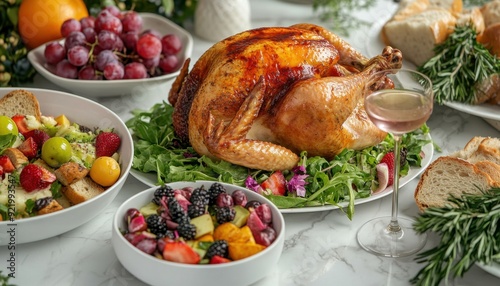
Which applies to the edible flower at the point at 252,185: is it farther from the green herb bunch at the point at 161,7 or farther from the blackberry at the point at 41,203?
the green herb bunch at the point at 161,7

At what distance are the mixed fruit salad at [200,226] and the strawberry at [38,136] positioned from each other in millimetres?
484

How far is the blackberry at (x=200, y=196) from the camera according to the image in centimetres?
187

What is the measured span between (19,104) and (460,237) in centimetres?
148

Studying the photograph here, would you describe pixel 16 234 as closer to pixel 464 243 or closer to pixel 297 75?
pixel 297 75

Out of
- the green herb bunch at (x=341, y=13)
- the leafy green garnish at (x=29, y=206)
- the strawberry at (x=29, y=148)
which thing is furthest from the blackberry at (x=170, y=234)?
the green herb bunch at (x=341, y=13)

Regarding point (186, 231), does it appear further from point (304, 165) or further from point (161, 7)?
point (161, 7)

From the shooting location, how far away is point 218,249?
171cm

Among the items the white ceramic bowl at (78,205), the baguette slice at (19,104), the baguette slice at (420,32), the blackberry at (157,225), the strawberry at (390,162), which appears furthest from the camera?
the baguette slice at (420,32)

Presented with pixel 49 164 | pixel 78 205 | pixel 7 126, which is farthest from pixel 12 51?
pixel 78 205

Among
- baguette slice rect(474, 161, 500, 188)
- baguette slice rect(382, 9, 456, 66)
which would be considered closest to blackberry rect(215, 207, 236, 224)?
baguette slice rect(474, 161, 500, 188)

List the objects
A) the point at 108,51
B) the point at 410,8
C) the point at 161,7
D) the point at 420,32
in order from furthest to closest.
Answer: the point at 161,7 → the point at 410,8 → the point at 420,32 → the point at 108,51

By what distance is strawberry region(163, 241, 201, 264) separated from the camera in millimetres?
1693

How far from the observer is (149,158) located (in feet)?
7.54

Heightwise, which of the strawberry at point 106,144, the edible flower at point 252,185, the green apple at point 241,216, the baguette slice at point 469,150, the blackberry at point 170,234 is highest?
the blackberry at point 170,234
